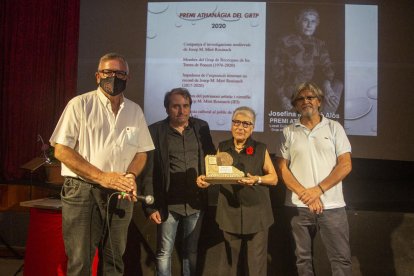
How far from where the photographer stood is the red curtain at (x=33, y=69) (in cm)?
399

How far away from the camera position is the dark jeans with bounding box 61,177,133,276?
182 cm

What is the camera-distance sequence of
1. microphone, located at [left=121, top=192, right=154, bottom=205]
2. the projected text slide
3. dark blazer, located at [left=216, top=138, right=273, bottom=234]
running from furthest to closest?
the projected text slide < dark blazer, located at [left=216, top=138, right=273, bottom=234] < microphone, located at [left=121, top=192, right=154, bottom=205]

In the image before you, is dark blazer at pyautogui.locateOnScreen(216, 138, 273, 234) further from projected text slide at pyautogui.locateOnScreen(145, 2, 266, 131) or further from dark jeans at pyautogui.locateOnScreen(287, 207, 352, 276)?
projected text slide at pyautogui.locateOnScreen(145, 2, 266, 131)

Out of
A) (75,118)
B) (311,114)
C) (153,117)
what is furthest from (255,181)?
(153,117)

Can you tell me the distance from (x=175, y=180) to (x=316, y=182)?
3.07ft

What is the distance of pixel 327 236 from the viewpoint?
226 cm

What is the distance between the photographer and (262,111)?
3648mm

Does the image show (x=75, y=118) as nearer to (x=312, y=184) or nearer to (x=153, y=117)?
(x=312, y=184)

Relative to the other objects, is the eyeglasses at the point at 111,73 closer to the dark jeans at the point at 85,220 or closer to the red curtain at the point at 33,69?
the dark jeans at the point at 85,220

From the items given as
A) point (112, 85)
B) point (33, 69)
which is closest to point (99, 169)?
point (112, 85)

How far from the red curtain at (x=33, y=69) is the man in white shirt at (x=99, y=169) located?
232 cm

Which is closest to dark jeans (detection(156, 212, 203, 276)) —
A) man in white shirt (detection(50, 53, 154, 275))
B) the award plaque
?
man in white shirt (detection(50, 53, 154, 275))

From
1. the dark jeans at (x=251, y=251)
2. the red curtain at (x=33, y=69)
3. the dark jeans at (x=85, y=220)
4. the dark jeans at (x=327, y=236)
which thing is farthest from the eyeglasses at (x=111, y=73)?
the red curtain at (x=33, y=69)

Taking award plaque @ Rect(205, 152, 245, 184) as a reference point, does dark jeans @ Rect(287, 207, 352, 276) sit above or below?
below
